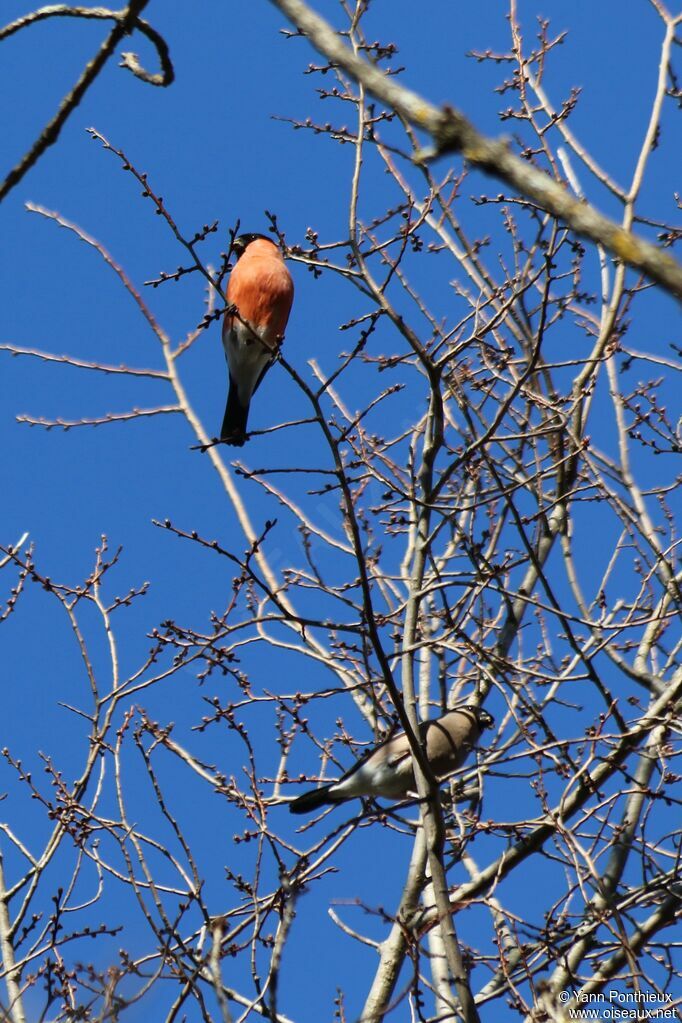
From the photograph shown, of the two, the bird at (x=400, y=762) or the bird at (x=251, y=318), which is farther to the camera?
the bird at (x=251, y=318)

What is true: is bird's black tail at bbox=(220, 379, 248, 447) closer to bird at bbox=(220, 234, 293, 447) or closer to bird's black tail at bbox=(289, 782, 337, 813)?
bird at bbox=(220, 234, 293, 447)

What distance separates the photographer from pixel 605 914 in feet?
10.6

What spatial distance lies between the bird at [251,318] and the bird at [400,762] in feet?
6.38

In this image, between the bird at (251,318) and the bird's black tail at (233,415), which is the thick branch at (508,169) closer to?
the bird at (251,318)

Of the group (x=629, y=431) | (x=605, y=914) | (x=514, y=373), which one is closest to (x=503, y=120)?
(x=514, y=373)

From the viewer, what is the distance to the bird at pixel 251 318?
6.06 metres

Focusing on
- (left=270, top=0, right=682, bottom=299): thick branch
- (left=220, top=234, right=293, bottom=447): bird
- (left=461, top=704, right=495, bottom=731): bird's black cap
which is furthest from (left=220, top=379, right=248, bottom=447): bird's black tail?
(left=270, top=0, right=682, bottom=299): thick branch

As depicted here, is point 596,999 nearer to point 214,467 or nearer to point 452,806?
point 452,806

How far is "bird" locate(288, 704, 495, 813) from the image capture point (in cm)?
448

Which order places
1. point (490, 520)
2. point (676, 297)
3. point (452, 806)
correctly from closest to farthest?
point (676, 297), point (452, 806), point (490, 520)

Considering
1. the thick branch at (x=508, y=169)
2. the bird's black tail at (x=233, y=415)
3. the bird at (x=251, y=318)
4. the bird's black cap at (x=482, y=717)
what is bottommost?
the thick branch at (x=508, y=169)

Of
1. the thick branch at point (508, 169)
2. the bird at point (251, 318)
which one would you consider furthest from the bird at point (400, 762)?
the thick branch at point (508, 169)

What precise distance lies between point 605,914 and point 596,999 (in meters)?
0.55

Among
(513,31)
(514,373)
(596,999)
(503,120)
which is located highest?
(513,31)
